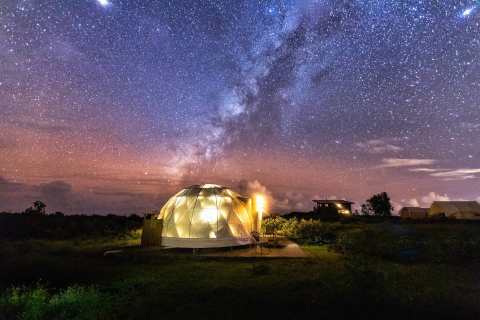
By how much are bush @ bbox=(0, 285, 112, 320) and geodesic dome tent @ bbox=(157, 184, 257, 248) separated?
10.3m

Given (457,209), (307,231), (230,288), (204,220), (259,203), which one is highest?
(457,209)

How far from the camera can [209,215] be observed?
18766 mm

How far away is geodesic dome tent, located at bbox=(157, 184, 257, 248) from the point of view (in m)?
18.2

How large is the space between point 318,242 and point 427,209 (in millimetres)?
44317

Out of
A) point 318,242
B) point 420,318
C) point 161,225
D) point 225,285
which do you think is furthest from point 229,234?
point 420,318

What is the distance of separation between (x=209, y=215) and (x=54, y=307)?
11.8m

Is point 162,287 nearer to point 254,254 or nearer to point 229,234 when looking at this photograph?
point 254,254

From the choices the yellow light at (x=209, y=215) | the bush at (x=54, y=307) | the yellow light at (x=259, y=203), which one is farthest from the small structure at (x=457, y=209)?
the bush at (x=54, y=307)

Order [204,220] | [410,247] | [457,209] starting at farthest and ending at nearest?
[457,209], [204,220], [410,247]

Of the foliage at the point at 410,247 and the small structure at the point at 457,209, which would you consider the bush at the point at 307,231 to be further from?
the small structure at the point at 457,209

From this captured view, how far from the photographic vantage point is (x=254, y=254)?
16.1m

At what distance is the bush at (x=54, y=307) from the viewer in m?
6.82

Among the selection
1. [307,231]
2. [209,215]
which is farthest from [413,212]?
[209,215]

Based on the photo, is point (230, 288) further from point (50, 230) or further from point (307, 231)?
point (50, 230)
